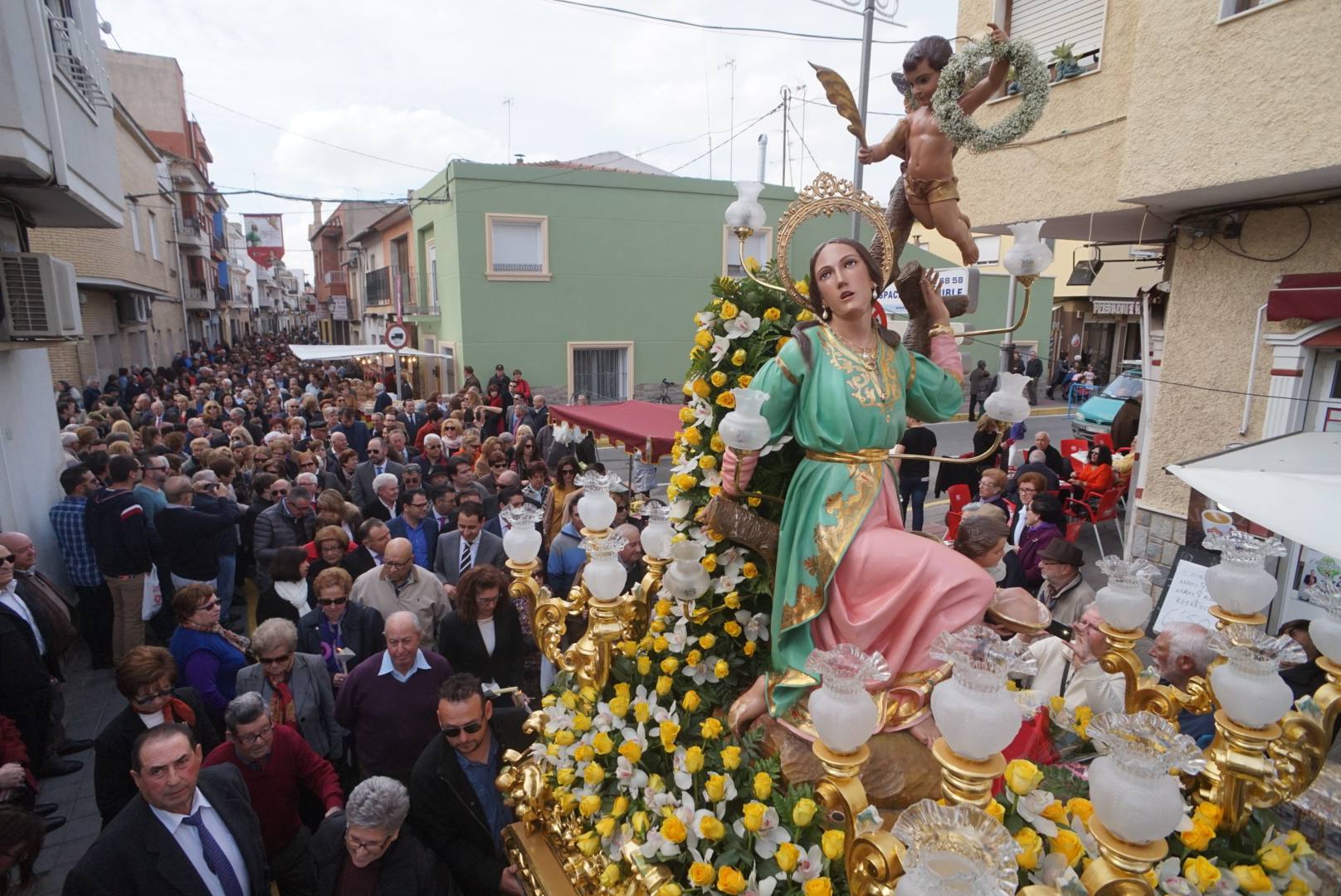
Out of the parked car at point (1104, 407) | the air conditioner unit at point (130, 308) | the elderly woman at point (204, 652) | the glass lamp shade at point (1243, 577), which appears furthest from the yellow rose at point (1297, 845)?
the air conditioner unit at point (130, 308)

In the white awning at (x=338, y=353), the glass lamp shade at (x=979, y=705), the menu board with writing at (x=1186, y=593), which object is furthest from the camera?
the white awning at (x=338, y=353)

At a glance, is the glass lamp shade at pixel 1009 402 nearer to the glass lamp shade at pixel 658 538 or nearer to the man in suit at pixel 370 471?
the glass lamp shade at pixel 658 538

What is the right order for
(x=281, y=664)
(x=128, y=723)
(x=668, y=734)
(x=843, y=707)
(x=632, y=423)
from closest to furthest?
(x=843, y=707)
(x=668, y=734)
(x=128, y=723)
(x=281, y=664)
(x=632, y=423)

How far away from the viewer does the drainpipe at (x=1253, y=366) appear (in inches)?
261

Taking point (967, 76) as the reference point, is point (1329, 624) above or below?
below

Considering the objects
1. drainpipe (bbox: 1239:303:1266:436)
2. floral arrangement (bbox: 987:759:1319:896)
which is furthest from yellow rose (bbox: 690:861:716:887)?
drainpipe (bbox: 1239:303:1266:436)

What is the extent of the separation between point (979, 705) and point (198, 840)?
114 inches

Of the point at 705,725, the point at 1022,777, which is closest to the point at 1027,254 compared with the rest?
the point at 1022,777

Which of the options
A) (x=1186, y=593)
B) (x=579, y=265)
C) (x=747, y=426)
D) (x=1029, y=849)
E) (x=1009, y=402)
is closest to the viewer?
(x=1029, y=849)

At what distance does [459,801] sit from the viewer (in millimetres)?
3264

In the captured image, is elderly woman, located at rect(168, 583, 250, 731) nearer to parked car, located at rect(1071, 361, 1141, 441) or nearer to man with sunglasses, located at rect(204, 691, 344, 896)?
man with sunglasses, located at rect(204, 691, 344, 896)

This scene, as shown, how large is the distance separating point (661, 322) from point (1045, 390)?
1646 centimetres

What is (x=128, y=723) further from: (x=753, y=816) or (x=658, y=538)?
(x=753, y=816)

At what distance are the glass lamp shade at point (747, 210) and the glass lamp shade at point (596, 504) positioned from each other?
1.24 meters
